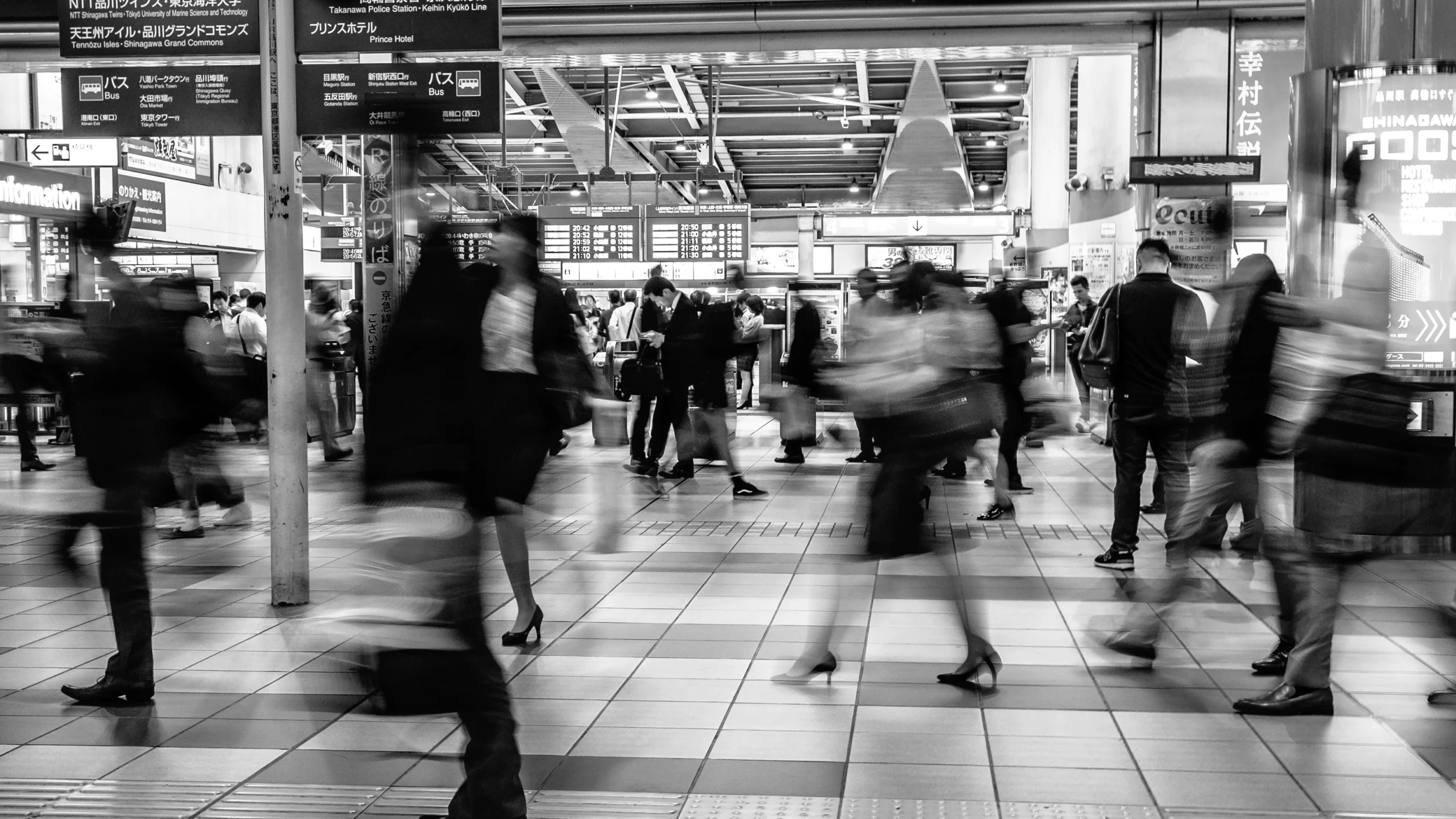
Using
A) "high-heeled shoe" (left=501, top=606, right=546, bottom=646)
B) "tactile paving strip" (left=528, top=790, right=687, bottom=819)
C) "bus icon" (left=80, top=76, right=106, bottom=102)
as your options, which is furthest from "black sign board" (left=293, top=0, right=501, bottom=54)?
"tactile paving strip" (left=528, top=790, right=687, bottom=819)

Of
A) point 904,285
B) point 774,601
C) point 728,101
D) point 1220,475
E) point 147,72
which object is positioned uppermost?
point 728,101

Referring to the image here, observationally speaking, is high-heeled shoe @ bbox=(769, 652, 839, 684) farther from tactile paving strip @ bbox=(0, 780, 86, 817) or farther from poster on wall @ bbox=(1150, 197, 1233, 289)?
poster on wall @ bbox=(1150, 197, 1233, 289)

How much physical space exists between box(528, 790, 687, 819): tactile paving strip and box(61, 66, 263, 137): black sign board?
3911mm

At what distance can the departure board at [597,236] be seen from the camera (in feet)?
64.2

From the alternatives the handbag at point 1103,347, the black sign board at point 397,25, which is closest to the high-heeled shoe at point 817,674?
the handbag at point 1103,347

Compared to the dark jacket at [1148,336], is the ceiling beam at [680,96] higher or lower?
higher

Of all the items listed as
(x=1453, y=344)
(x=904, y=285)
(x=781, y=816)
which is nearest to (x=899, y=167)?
(x=1453, y=344)

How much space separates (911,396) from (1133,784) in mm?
1543

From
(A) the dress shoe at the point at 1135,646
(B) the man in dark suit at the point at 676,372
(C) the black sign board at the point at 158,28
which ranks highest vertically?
(C) the black sign board at the point at 158,28

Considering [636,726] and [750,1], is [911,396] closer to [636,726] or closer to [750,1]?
[636,726]

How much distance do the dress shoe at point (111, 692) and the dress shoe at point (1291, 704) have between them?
12.5ft

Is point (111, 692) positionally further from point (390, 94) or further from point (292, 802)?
point (390, 94)

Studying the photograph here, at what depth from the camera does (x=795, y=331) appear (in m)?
11.4

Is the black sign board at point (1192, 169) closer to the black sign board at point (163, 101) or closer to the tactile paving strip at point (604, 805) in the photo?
the black sign board at point (163, 101)
